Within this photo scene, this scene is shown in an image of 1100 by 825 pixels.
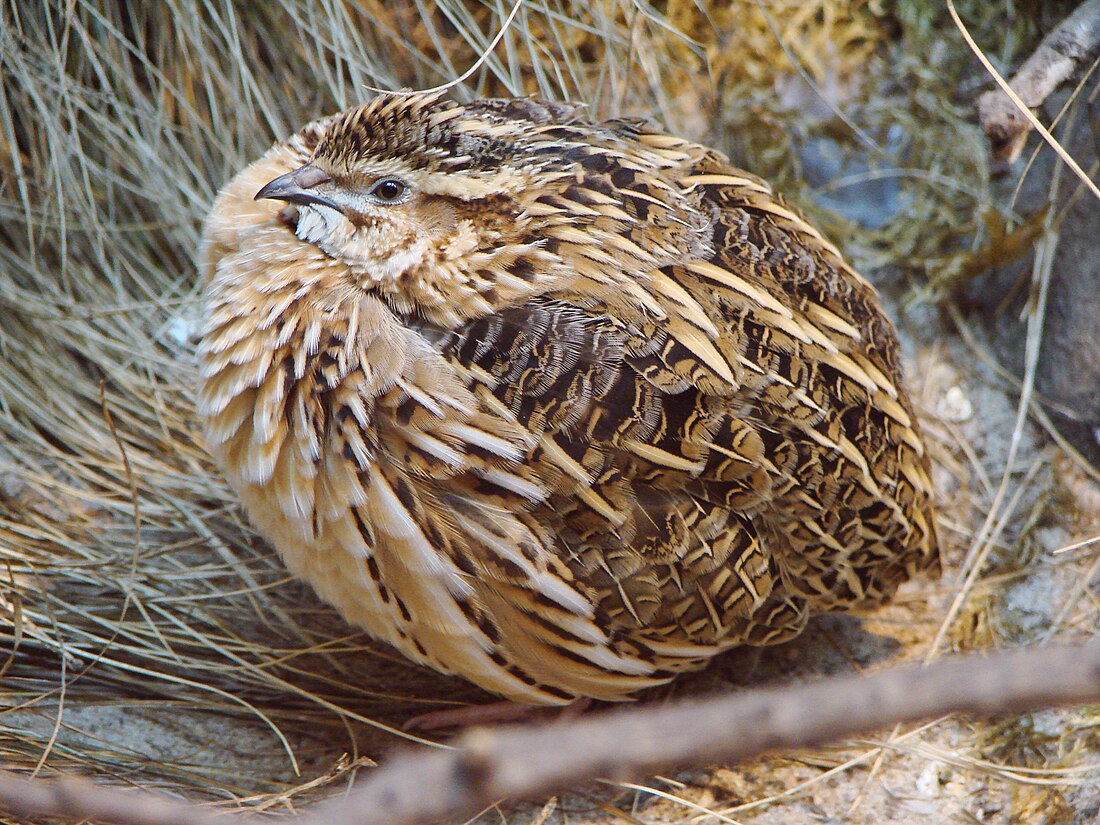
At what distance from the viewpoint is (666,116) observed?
145 inches

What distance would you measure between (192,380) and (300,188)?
1.20 meters

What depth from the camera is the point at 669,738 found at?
0.90 meters

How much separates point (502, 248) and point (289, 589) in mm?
1344

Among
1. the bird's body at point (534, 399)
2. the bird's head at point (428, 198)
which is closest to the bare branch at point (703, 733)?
the bird's body at point (534, 399)

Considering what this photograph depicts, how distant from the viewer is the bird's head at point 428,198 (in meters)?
2.44

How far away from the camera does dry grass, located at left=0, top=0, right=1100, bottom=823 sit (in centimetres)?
286

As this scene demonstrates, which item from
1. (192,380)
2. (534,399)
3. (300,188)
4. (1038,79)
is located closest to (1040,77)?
(1038,79)

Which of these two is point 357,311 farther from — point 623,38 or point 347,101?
point 623,38

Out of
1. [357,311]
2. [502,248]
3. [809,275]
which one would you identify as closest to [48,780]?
[357,311]

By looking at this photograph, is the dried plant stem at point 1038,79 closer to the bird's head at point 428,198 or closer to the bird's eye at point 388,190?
the bird's head at point 428,198

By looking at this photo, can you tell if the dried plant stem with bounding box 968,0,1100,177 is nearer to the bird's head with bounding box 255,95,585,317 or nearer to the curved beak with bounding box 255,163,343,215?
the bird's head with bounding box 255,95,585,317

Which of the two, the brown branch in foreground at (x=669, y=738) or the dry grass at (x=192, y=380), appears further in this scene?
the dry grass at (x=192, y=380)

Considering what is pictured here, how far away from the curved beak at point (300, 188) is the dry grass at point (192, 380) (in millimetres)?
899

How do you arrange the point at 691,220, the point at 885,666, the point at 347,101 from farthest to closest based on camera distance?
the point at 347,101, the point at 885,666, the point at 691,220
